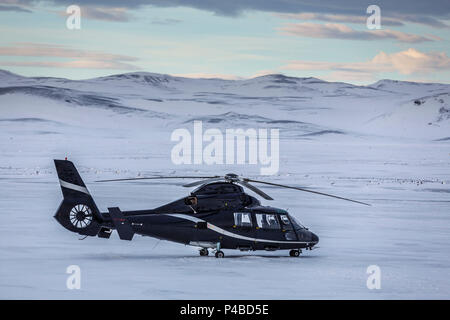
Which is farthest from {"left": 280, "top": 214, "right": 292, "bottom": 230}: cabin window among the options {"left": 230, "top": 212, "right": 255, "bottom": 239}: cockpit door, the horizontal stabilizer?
the horizontal stabilizer

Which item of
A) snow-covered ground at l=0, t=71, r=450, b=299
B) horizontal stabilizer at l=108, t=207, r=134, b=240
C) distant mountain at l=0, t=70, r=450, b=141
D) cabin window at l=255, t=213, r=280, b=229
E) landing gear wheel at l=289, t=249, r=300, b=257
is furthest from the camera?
distant mountain at l=0, t=70, r=450, b=141

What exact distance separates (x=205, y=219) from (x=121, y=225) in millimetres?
2208

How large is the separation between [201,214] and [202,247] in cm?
92

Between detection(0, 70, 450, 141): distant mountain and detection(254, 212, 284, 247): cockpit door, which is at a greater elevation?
detection(0, 70, 450, 141): distant mountain

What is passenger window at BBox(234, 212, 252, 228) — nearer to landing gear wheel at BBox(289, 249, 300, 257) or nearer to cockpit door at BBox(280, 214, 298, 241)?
cockpit door at BBox(280, 214, 298, 241)

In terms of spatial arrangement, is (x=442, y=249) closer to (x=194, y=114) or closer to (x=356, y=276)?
(x=356, y=276)

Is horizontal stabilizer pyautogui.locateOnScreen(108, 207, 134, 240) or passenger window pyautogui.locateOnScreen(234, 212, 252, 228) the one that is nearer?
horizontal stabilizer pyautogui.locateOnScreen(108, 207, 134, 240)

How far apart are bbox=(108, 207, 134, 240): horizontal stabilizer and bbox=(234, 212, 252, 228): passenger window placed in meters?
2.75

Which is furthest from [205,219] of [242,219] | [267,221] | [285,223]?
[285,223]

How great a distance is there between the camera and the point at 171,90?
644 feet

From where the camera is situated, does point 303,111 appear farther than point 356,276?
Yes

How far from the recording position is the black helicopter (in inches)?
804

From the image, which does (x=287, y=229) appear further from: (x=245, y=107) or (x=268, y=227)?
(x=245, y=107)
